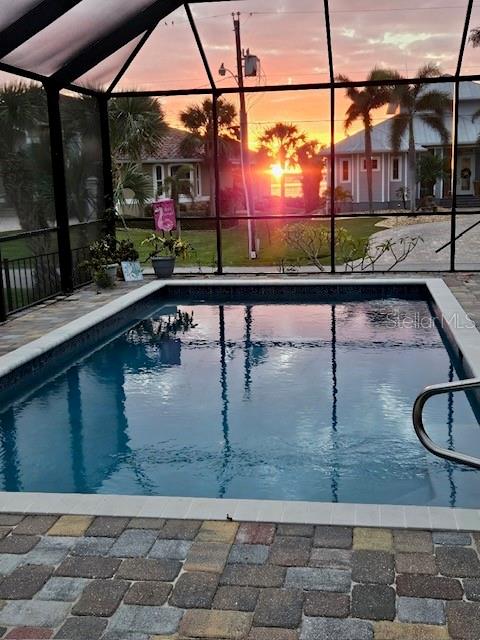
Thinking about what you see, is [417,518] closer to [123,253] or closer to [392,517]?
[392,517]

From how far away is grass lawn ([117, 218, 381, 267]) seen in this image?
13.1m

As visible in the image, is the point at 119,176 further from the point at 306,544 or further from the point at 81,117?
the point at 306,544

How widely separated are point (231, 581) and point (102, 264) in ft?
25.9

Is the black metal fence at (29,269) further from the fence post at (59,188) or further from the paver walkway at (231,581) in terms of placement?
the paver walkway at (231,581)

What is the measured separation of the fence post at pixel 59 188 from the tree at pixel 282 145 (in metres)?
4.06

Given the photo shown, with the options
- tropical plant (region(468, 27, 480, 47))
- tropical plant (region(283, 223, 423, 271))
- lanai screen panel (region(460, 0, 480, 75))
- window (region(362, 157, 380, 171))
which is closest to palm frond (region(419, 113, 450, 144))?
window (region(362, 157, 380, 171))

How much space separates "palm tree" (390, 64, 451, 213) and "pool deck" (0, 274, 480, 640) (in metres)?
8.99

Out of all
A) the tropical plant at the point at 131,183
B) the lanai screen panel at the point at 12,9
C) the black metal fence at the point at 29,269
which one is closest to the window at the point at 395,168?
the tropical plant at the point at 131,183

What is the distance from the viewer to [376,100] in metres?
11.3

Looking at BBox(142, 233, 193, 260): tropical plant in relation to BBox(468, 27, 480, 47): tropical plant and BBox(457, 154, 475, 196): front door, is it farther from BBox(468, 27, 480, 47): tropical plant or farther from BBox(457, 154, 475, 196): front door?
BBox(457, 154, 475, 196): front door

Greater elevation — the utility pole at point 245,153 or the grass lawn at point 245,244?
the utility pole at point 245,153

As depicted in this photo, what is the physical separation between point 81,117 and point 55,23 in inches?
90.8

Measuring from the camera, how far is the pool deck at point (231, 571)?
2.42 metres

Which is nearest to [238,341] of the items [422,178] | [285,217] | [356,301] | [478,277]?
[356,301]
